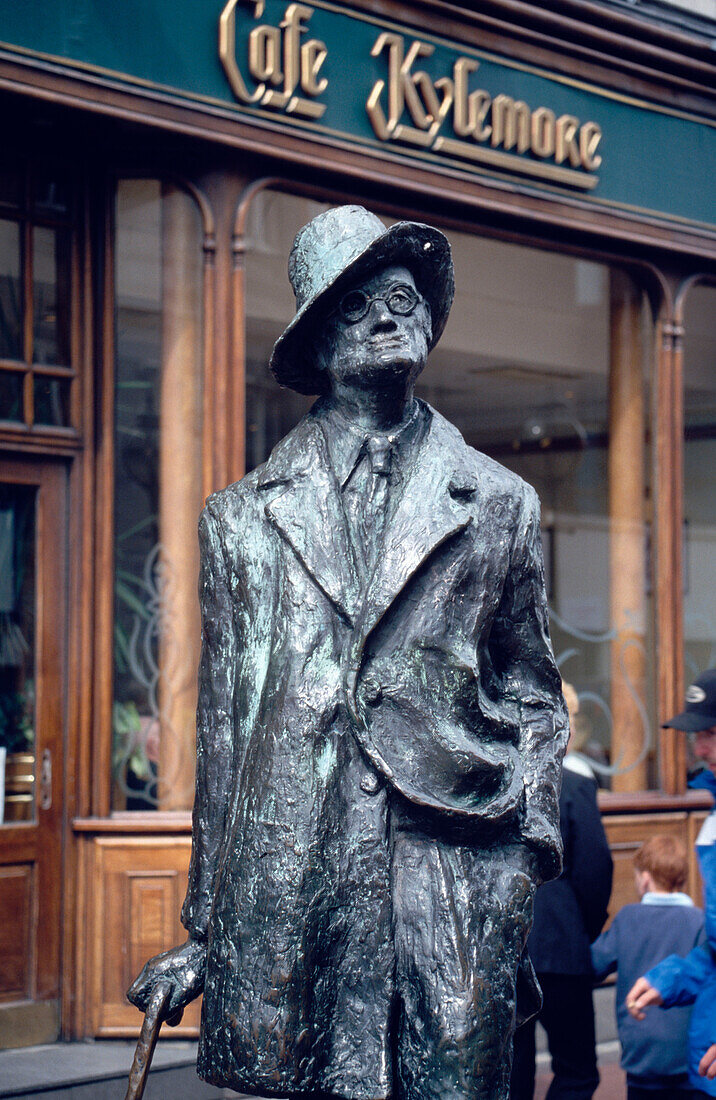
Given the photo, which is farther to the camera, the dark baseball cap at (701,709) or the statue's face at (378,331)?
the dark baseball cap at (701,709)

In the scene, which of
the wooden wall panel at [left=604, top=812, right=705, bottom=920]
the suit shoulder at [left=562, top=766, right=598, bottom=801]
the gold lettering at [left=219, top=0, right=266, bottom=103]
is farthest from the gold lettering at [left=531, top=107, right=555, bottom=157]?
the suit shoulder at [left=562, top=766, right=598, bottom=801]

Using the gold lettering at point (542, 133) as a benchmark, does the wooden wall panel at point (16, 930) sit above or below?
below

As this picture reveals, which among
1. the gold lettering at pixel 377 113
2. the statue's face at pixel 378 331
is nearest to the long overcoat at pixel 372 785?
the statue's face at pixel 378 331

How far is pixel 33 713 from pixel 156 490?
1.20 m

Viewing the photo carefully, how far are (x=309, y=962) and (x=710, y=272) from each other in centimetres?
726

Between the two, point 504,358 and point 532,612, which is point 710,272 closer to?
point 504,358

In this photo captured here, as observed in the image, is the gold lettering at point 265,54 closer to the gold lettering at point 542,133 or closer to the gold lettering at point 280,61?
the gold lettering at point 280,61

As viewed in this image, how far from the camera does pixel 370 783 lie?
2418 mm

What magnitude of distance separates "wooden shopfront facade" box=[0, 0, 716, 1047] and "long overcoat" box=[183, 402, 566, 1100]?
403 cm

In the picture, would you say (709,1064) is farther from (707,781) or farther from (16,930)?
(16,930)

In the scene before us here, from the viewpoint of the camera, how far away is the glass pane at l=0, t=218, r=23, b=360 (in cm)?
655

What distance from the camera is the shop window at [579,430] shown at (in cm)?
814

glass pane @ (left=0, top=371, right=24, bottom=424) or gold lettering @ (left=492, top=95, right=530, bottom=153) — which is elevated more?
gold lettering @ (left=492, top=95, right=530, bottom=153)

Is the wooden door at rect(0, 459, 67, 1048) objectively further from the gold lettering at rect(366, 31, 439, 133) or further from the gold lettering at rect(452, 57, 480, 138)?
the gold lettering at rect(452, 57, 480, 138)
